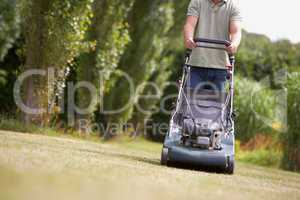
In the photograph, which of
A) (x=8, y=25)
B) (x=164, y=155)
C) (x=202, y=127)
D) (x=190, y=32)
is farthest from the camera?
(x=8, y=25)

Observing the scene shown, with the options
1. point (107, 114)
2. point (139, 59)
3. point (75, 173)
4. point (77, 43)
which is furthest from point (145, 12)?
point (75, 173)

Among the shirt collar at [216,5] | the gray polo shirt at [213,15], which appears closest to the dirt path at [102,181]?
the gray polo shirt at [213,15]

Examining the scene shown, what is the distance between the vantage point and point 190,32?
38.0ft

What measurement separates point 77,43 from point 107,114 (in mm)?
7245

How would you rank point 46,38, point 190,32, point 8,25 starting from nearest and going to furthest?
point 190,32 → point 46,38 → point 8,25

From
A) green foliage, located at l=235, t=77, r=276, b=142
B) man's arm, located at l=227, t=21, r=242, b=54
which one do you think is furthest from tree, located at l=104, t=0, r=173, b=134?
man's arm, located at l=227, t=21, r=242, b=54

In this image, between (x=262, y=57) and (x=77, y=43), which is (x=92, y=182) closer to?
(x=77, y=43)

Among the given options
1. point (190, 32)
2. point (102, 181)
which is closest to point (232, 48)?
point (190, 32)

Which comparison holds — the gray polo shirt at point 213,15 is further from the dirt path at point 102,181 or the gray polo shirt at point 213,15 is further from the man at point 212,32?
the dirt path at point 102,181

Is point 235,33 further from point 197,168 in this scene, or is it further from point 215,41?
point 197,168

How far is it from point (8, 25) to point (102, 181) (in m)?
16.9

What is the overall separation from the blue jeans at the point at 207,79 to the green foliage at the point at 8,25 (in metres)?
11.5

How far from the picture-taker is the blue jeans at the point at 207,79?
459 inches

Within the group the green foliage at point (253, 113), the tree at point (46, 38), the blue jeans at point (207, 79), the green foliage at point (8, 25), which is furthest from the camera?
the green foliage at point (253, 113)
